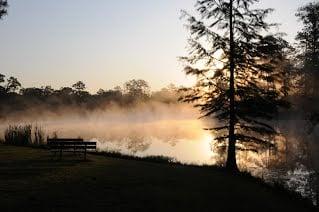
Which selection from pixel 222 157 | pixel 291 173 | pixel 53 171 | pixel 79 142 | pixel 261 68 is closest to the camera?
pixel 53 171

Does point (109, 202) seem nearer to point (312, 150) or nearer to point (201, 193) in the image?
point (201, 193)

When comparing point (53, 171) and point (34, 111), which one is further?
point (34, 111)

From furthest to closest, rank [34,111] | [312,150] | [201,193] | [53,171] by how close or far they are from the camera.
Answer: [34,111] → [312,150] → [53,171] → [201,193]

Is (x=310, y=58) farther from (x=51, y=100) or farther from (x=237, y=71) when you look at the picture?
(x=51, y=100)

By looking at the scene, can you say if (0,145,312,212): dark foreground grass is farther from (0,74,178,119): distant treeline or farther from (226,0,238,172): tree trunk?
(0,74,178,119): distant treeline

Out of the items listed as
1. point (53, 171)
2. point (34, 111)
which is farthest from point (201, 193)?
point (34, 111)

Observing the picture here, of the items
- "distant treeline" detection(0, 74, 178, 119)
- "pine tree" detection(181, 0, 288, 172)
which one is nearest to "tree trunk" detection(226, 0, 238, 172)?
"pine tree" detection(181, 0, 288, 172)

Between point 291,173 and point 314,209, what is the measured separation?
10977 mm

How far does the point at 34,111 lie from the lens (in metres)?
106

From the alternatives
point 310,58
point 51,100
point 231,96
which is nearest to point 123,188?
point 231,96

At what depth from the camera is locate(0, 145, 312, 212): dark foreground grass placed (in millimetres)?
13828

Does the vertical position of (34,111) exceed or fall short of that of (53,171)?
it exceeds it

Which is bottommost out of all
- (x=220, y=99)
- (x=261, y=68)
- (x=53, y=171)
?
(x=53, y=171)

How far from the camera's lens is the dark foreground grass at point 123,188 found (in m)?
13.8
